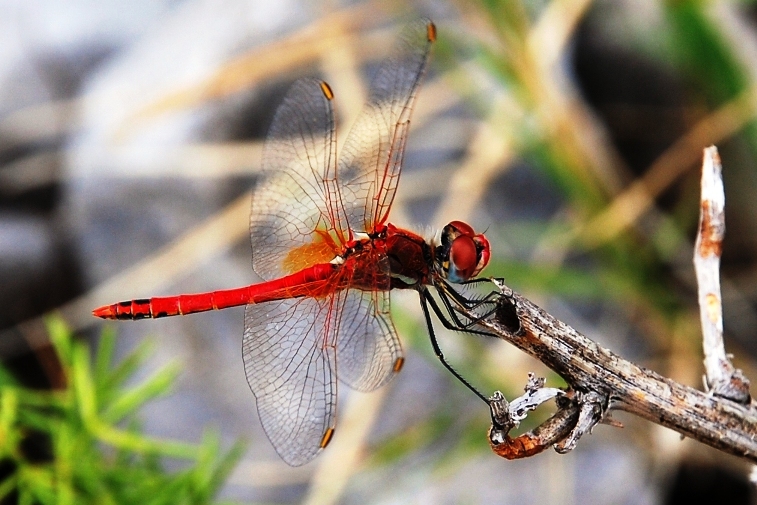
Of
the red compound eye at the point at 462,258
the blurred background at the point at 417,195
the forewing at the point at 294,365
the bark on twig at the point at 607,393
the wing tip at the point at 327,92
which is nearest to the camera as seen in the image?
the bark on twig at the point at 607,393

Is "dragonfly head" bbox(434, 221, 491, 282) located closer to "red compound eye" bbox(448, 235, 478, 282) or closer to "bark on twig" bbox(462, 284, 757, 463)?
"red compound eye" bbox(448, 235, 478, 282)

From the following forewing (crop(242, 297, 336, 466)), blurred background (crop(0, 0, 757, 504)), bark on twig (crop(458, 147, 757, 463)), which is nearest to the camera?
bark on twig (crop(458, 147, 757, 463))

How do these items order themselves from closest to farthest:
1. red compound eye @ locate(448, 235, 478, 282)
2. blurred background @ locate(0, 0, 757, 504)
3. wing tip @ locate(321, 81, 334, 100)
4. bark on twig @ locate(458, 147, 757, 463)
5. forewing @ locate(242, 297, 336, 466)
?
bark on twig @ locate(458, 147, 757, 463) → red compound eye @ locate(448, 235, 478, 282) → forewing @ locate(242, 297, 336, 466) → wing tip @ locate(321, 81, 334, 100) → blurred background @ locate(0, 0, 757, 504)

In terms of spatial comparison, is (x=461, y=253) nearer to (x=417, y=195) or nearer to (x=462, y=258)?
(x=462, y=258)

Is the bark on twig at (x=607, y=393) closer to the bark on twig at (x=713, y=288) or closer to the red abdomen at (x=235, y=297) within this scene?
the bark on twig at (x=713, y=288)

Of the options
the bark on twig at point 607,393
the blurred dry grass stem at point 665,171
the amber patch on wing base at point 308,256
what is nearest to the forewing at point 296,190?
the amber patch on wing base at point 308,256

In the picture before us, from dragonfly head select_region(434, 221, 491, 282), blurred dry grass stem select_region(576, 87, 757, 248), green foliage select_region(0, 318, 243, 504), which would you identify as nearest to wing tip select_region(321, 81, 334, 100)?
dragonfly head select_region(434, 221, 491, 282)

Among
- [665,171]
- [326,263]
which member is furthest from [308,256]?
[665,171]
